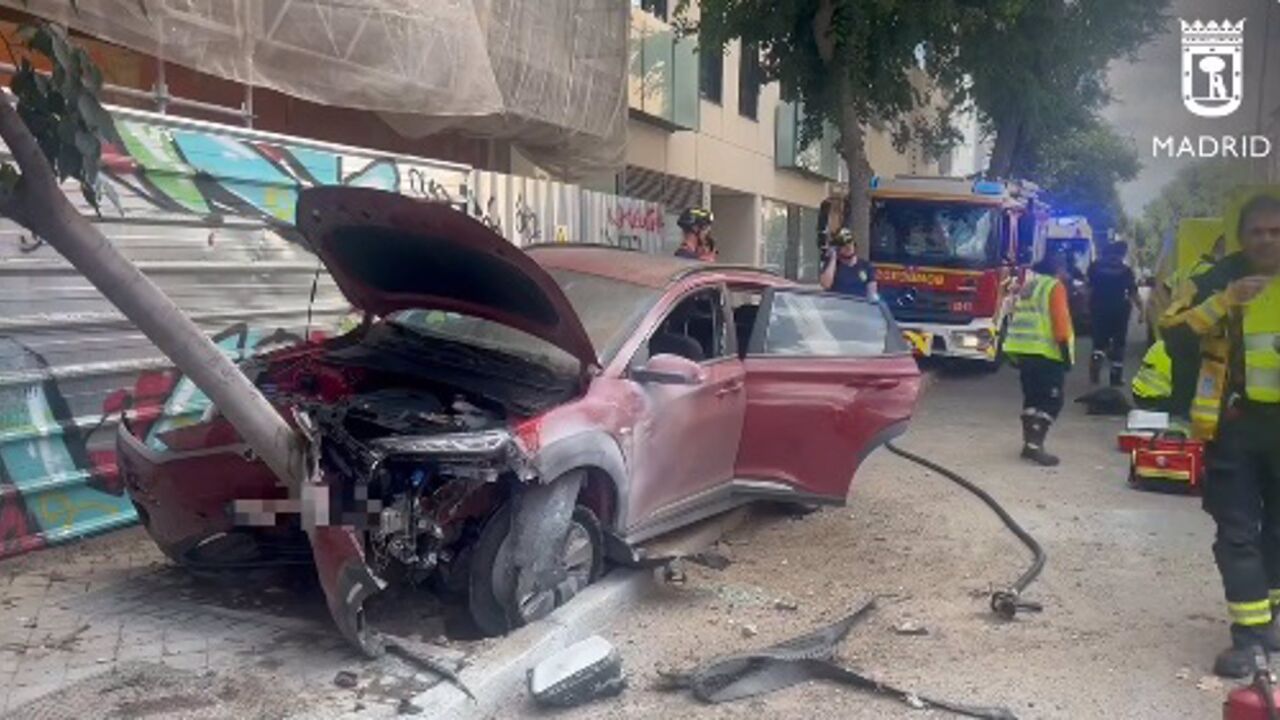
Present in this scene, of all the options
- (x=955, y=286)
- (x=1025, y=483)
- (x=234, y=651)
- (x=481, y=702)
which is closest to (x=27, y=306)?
(x=234, y=651)

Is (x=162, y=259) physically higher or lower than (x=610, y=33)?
lower

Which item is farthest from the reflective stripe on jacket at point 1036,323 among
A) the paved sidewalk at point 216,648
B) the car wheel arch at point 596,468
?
the car wheel arch at point 596,468

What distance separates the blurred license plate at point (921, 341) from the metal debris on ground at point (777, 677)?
33.6ft

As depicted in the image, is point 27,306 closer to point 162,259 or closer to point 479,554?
point 162,259

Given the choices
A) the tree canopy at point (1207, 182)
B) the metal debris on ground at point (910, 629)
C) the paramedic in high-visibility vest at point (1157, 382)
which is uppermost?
the tree canopy at point (1207, 182)

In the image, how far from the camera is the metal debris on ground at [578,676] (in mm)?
4512

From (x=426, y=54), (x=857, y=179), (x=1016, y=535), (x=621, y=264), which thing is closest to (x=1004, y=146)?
(x=857, y=179)

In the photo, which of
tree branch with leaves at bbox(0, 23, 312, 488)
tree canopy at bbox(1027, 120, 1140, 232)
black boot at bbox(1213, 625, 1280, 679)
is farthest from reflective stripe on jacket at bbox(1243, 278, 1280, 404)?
tree canopy at bbox(1027, 120, 1140, 232)

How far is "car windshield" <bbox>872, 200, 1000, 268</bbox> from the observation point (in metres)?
14.9

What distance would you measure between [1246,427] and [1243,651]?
91 cm

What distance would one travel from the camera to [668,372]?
5.46m

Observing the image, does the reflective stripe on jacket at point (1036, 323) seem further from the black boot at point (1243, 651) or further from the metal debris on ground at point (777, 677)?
the metal debris on ground at point (777, 677)

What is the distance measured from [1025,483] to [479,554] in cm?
527

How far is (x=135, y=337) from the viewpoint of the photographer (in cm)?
638
